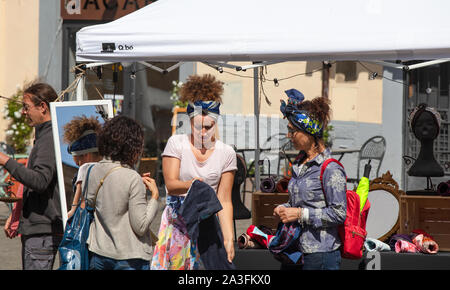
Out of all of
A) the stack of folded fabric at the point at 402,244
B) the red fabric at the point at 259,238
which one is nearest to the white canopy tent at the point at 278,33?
the red fabric at the point at 259,238

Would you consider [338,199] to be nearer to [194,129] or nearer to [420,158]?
[194,129]

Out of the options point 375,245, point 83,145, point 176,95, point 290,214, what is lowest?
point 375,245

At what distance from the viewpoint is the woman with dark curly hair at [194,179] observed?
13.8ft

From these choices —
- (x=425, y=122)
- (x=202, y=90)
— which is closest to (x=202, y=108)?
(x=202, y=90)

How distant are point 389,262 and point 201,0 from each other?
2.62m

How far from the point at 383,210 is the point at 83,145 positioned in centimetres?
279

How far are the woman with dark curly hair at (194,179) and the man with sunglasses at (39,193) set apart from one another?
78cm

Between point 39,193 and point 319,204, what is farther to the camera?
point 39,193

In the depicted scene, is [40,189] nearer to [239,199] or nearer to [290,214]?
[290,214]

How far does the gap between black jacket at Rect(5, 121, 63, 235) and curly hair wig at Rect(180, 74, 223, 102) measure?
100 cm

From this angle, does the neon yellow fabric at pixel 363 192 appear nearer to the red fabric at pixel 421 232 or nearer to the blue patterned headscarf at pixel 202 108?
the blue patterned headscarf at pixel 202 108

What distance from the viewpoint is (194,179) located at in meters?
4.29

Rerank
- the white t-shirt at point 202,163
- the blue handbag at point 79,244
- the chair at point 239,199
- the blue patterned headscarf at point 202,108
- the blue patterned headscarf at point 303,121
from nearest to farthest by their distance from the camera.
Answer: the blue handbag at point 79,244 → the blue patterned headscarf at point 303,121 → the white t-shirt at point 202,163 → the blue patterned headscarf at point 202,108 → the chair at point 239,199
